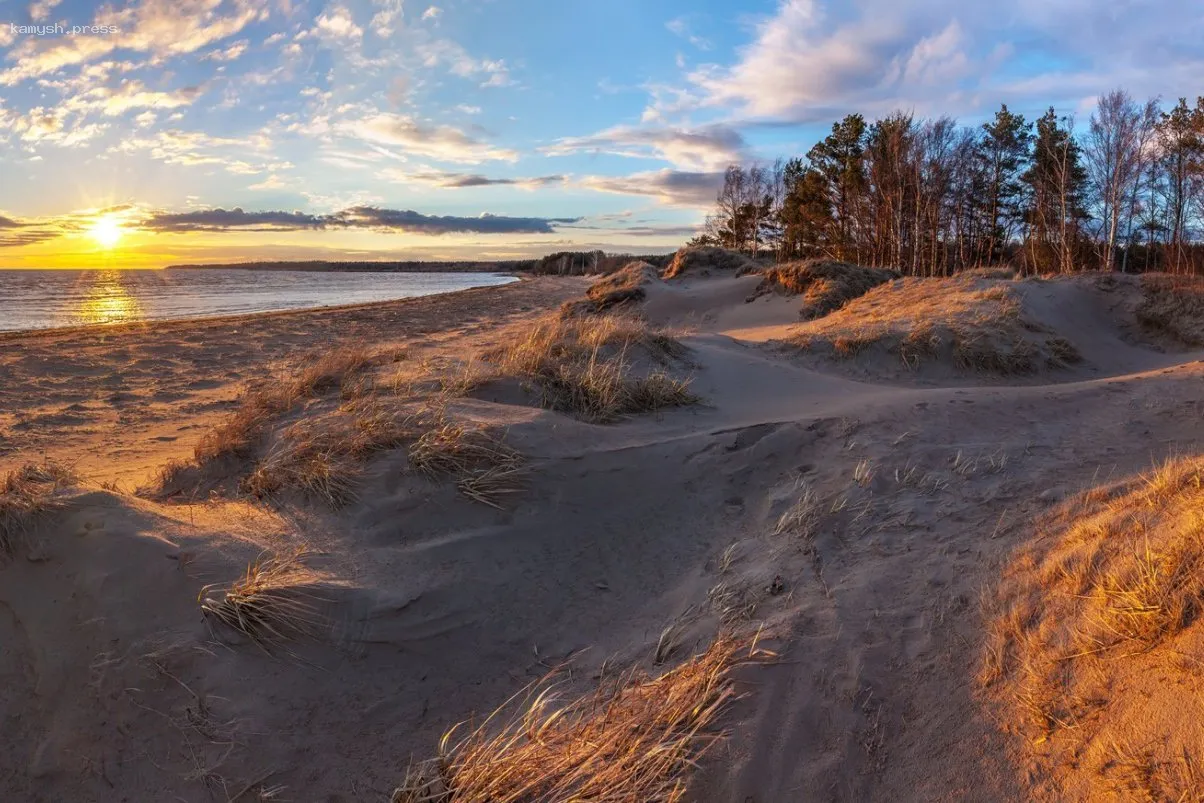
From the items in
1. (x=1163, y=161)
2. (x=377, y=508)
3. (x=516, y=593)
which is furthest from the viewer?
(x=1163, y=161)

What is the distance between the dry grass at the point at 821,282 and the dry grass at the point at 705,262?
4239mm

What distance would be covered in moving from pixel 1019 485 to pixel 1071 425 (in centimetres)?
217

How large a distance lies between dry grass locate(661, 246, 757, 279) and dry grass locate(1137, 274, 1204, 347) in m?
11.0

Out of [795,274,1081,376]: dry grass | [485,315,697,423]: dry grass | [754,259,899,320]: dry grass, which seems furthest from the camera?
[754,259,899,320]: dry grass

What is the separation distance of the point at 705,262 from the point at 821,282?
7.01m

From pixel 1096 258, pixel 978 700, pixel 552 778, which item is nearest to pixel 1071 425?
pixel 978 700

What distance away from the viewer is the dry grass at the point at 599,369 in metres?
6.29

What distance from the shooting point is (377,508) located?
4.37m

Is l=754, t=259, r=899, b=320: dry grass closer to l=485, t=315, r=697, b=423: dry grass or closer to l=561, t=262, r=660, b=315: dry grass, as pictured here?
l=561, t=262, r=660, b=315: dry grass

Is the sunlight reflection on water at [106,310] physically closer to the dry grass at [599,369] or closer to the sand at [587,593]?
the sand at [587,593]

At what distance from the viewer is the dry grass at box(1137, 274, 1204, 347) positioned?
11742 millimetres

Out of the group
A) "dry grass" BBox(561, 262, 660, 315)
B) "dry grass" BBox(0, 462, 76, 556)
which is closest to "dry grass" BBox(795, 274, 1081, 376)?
"dry grass" BBox(561, 262, 660, 315)

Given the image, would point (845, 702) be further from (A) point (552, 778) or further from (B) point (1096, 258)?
(B) point (1096, 258)

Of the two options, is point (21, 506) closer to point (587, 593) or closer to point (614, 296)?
point (587, 593)
